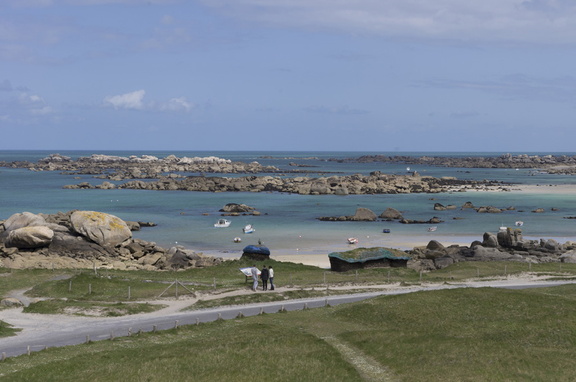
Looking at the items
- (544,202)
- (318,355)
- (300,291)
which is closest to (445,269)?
(300,291)

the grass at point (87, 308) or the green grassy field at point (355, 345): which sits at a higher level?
the green grassy field at point (355, 345)

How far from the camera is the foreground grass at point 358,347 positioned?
2973 centimetres

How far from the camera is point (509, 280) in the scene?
2335 inches

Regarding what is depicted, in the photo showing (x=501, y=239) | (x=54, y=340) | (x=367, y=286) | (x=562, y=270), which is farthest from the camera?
(x=501, y=239)

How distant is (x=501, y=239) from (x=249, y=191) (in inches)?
4544

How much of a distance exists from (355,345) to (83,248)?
4714cm

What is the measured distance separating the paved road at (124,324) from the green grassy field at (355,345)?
170 cm

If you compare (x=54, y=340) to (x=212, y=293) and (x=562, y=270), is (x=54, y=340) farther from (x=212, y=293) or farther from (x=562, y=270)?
(x=562, y=270)

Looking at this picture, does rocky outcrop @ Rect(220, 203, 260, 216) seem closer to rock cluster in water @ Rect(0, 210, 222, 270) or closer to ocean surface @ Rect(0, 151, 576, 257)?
ocean surface @ Rect(0, 151, 576, 257)

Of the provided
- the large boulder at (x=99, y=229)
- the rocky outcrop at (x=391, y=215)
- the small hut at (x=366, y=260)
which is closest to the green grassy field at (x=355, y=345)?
the small hut at (x=366, y=260)

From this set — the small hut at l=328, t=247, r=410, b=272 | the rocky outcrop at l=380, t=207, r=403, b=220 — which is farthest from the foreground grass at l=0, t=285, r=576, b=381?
the rocky outcrop at l=380, t=207, r=403, b=220

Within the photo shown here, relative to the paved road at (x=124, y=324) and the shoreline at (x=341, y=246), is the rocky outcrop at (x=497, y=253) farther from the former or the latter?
the paved road at (x=124, y=324)

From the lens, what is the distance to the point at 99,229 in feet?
252

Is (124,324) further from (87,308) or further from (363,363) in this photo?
(363,363)
